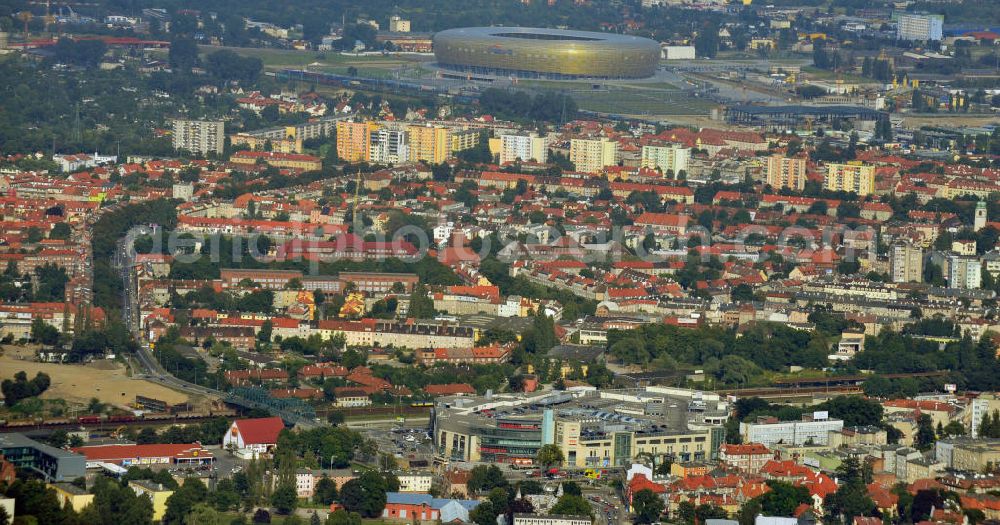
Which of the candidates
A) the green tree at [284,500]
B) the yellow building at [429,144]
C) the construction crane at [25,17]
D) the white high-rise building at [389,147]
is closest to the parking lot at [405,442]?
the green tree at [284,500]

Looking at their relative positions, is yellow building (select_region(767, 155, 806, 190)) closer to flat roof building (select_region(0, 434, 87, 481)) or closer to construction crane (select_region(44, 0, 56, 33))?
flat roof building (select_region(0, 434, 87, 481))

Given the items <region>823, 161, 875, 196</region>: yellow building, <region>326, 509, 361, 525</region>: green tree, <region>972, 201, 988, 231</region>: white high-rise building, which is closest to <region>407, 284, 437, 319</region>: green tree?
<region>326, 509, 361, 525</region>: green tree

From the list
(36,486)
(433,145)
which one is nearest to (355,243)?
(433,145)

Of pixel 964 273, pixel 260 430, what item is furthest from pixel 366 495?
pixel 964 273

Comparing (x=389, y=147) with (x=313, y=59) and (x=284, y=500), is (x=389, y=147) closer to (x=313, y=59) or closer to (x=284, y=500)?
(x=313, y=59)

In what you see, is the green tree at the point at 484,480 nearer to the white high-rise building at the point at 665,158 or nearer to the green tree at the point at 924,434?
the green tree at the point at 924,434

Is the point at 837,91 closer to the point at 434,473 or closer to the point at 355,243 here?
the point at 355,243

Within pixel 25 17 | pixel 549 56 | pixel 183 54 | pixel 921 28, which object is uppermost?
pixel 921 28

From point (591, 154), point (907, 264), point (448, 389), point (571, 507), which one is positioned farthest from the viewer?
point (591, 154)
